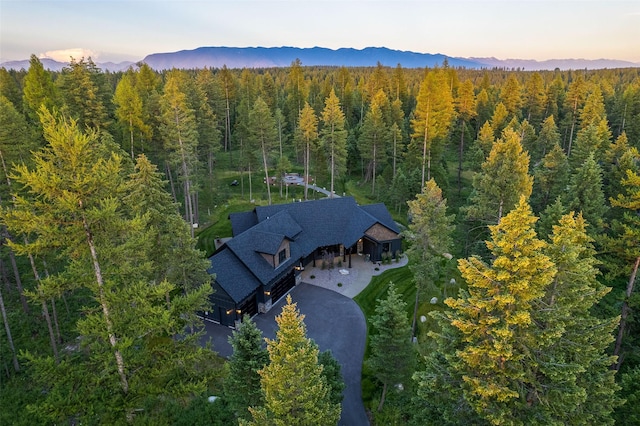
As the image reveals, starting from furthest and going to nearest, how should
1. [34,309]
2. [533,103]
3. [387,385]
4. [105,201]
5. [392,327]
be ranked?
[533,103] → [34,309] → [387,385] → [392,327] → [105,201]

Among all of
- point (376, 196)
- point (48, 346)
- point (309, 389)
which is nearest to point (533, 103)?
point (376, 196)

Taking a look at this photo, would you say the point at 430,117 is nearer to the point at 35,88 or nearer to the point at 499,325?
the point at 499,325

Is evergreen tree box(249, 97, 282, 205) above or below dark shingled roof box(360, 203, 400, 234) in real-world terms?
above

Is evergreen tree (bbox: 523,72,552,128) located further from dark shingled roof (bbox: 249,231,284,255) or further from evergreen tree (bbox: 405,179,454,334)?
dark shingled roof (bbox: 249,231,284,255)

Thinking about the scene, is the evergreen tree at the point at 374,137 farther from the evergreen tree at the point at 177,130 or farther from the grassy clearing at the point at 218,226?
the evergreen tree at the point at 177,130

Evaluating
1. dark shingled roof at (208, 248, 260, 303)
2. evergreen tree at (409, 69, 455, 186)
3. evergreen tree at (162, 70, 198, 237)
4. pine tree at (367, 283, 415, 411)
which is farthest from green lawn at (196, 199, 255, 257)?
evergreen tree at (409, 69, 455, 186)

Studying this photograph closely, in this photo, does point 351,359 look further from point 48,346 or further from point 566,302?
point 48,346
